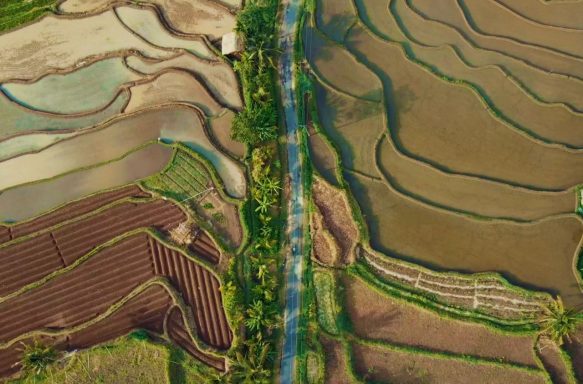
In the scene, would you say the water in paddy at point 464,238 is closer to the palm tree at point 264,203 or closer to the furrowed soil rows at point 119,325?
the palm tree at point 264,203

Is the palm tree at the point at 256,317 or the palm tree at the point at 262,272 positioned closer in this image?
the palm tree at the point at 256,317

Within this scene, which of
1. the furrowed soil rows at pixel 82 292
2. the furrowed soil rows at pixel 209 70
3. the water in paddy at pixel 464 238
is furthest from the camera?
the furrowed soil rows at pixel 209 70

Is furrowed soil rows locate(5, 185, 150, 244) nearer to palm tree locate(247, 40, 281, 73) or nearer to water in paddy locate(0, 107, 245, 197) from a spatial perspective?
A: water in paddy locate(0, 107, 245, 197)

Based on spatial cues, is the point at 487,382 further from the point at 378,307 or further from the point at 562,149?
the point at 562,149

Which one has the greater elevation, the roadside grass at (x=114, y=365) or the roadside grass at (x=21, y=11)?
the roadside grass at (x=21, y=11)

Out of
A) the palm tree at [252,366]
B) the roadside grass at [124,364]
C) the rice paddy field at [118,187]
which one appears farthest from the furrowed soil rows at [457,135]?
the roadside grass at [124,364]
